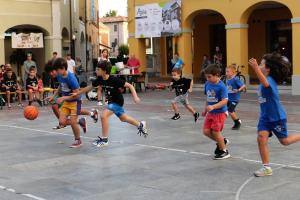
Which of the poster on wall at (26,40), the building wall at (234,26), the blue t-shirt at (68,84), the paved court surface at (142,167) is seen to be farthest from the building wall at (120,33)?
the blue t-shirt at (68,84)

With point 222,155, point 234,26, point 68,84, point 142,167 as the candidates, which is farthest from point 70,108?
point 234,26

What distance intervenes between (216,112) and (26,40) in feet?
71.6

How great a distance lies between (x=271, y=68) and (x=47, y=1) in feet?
81.1

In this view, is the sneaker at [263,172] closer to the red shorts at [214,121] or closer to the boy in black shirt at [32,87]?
the red shorts at [214,121]

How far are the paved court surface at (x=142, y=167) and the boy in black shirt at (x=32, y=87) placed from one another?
666 cm

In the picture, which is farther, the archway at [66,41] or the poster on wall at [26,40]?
the archway at [66,41]

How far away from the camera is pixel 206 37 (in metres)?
31.1

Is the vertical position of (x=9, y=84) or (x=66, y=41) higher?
(x=66, y=41)

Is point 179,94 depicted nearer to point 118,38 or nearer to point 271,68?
point 271,68

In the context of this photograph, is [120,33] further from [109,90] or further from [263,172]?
[263,172]

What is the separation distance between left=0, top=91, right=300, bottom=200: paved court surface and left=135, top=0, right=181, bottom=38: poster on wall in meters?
13.9

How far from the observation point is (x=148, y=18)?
27578 millimetres

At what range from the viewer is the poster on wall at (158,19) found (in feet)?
86.4

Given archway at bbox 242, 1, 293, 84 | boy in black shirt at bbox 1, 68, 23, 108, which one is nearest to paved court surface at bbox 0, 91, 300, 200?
boy in black shirt at bbox 1, 68, 23, 108
